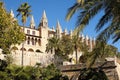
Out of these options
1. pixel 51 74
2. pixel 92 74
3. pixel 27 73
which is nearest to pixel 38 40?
pixel 51 74

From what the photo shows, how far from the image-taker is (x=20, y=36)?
28000 mm

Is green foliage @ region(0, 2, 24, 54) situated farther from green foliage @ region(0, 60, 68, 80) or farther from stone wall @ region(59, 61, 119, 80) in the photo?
stone wall @ region(59, 61, 119, 80)

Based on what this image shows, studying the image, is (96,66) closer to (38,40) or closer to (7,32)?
(7,32)

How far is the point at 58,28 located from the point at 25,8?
52.4 m

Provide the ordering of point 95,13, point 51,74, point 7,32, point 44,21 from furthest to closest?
point 44,21 → point 7,32 → point 51,74 → point 95,13

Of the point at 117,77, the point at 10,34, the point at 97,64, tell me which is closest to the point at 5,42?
the point at 10,34

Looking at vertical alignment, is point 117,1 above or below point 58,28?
below

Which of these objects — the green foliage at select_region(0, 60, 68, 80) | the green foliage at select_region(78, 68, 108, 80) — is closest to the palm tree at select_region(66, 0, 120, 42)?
the green foliage at select_region(78, 68, 108, 80)

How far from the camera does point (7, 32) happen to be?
27.4 m

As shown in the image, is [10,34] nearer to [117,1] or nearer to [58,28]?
[117,1]

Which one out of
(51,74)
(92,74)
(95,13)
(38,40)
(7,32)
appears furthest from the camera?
(38,40)

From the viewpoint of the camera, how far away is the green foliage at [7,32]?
87.6 feet

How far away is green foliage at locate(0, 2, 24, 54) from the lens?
26703 mm

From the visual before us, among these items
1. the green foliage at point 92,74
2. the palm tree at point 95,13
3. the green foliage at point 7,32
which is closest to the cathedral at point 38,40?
the green foliage at point 7,32
